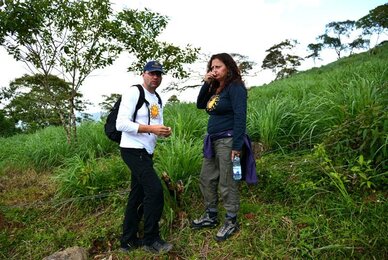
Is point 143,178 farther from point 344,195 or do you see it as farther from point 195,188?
point 344,195

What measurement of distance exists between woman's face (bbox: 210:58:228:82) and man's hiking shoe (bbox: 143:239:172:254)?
1.76 m

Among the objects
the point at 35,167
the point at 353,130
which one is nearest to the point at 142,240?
the point at 353,130

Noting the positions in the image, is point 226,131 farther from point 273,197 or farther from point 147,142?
→ point 273,197

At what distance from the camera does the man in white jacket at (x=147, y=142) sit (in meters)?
2.90

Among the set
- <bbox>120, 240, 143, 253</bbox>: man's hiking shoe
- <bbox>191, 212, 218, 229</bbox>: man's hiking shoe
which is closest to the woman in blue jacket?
<bbox>191, 212, 218, 229</bbox>: man's hiking shoe

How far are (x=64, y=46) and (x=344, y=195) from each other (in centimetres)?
520

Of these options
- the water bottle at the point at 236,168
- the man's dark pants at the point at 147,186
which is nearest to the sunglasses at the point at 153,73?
the man's dark pants at the point at 147,186

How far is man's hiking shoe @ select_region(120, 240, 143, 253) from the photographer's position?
126 inches

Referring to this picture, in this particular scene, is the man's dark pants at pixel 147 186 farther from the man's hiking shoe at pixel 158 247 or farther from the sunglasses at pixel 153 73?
the sunglasses at pixel 153 73

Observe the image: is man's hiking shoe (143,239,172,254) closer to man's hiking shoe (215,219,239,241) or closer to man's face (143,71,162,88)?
man's hiking shoe (215,219,239,241)

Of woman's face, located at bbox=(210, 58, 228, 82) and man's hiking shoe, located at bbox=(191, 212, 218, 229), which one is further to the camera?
man's hiking shoe, located at bbox=(191, 212, 218, 229)

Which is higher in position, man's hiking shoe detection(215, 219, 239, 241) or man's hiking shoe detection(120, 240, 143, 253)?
man's hiking shoe detection(215, 219, 239, 241)

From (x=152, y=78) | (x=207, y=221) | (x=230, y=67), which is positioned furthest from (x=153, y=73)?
(x=207, y=221)

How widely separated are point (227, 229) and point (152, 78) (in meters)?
1.68
